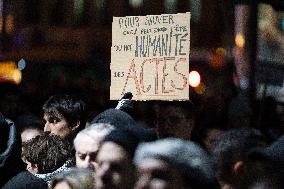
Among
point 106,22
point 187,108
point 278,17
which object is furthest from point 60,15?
point 187,108

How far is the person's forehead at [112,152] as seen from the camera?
375 centimetres

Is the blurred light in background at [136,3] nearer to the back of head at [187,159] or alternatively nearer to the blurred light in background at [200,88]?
the blurred light in background at [200,88]

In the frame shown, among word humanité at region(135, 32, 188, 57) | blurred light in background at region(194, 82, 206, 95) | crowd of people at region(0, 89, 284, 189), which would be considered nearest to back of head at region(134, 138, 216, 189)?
crowd of people at region(0, 89, 284, 189)

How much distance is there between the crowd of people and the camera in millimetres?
3447

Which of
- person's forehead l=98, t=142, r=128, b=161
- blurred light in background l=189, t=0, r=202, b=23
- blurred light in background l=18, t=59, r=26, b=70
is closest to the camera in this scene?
person's forehead l=98, t=142, r=128, b=161

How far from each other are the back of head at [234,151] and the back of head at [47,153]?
141 centimetres

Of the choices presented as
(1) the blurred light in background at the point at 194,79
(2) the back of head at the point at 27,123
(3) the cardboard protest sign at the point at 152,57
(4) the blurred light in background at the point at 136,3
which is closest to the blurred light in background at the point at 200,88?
(1) the blurred light in background at the point at 194,79

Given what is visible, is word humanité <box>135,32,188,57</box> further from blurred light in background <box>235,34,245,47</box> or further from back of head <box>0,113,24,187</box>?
blurred light in background <box>235,34,245,47</box>

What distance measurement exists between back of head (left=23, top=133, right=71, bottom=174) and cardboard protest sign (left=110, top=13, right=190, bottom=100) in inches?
28.4

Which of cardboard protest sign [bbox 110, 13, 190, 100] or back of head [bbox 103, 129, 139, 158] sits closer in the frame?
back of head [bbox 103, 129, 139, 158]

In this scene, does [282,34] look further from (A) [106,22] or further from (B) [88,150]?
(B) [88,150]

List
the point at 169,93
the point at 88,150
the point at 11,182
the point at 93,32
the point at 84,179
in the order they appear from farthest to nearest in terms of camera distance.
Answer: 1. the point at 93,32
2. the point at 169,93
3. the point at 11,182
4. the point at 88,150
5. the point at 84,179

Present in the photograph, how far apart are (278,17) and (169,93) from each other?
11.3 metres

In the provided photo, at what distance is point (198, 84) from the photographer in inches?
572
